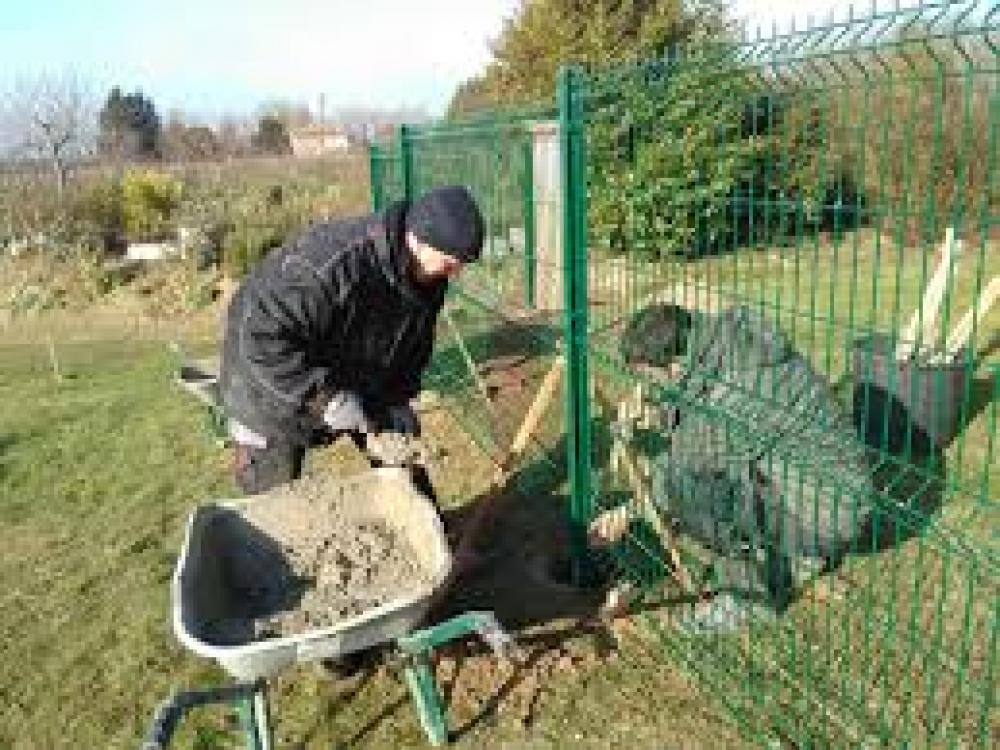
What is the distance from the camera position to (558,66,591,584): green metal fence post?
3.72 meters

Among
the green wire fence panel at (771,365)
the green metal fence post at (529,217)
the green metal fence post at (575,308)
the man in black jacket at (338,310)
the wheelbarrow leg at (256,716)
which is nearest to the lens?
the green wire fence panel at (771,365)

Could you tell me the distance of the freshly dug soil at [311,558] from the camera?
349 cm

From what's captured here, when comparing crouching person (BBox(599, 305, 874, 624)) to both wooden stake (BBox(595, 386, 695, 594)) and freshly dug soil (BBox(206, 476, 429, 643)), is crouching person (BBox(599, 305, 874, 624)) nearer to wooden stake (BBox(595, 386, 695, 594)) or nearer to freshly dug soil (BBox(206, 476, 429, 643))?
wooden stake (BBox(595, 386, 695, 594))

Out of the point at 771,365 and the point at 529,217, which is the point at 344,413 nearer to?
the point at 771,365

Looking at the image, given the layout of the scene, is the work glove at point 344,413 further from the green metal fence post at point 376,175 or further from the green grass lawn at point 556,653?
the green metal fence post at point 376,175

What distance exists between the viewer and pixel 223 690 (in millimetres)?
2832

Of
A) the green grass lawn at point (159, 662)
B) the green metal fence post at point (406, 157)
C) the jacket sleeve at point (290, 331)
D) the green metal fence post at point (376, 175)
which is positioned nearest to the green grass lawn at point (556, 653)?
the green grass lawn at point (159, 662)

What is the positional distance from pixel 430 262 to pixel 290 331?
1.81 feet

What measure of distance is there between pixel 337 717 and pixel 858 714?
178cm

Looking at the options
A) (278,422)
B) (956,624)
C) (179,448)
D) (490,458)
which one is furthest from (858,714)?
(179,448)

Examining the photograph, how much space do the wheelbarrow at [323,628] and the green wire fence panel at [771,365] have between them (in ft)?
2.90

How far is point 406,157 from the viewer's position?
755 cm

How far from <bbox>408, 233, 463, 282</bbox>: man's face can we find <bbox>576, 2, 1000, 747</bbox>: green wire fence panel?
2.01ft

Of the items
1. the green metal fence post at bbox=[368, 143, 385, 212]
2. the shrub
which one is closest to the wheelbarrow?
the green metal fence post at bbox=[368, 143, 385, 212]
